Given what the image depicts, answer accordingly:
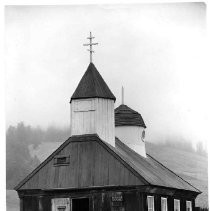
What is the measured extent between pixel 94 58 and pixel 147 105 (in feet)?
12.1

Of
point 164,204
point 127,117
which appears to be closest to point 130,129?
point 127,117

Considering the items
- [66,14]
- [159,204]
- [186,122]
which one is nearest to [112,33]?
[66,14]

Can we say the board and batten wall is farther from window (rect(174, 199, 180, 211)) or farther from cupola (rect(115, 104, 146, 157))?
window (rect(174, 199, 180, 211))

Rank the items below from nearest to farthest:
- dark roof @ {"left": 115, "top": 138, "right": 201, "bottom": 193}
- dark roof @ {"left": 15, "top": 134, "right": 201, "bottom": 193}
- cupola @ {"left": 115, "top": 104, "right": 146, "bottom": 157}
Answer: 1. dark roof @ {"left": 15, "top": 134, "right": 201, "bottom": 193}
2. dark roof @ {"left": 115, "top": 138, "right": 201, "bottom": 193}
3. cupola @ {"left": 115, "top": 104, "right": 146, "bottom": 157}

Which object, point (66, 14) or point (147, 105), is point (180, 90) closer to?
point (147, 105)

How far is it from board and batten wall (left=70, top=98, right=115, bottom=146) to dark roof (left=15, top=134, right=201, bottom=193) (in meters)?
0.53

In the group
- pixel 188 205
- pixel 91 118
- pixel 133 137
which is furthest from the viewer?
pixel 133 137

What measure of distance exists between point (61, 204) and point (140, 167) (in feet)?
16.1

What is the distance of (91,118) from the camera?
151 ft

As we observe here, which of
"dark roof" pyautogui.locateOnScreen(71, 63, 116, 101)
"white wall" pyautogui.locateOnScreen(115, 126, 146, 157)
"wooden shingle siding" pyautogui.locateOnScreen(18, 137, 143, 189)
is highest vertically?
"dark roof" pyautogui.locateOnScreen(71, 63, 116, 101)

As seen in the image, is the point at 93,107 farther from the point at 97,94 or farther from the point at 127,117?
the point at 127,117

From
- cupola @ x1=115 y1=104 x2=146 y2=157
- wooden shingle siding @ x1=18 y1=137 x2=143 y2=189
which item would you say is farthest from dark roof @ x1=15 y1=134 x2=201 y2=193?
cupola @ x1=115 y1=104 x2=146 y2=157

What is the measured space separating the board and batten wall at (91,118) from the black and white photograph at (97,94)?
0.17 feet

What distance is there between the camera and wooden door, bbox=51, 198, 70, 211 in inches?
1746
